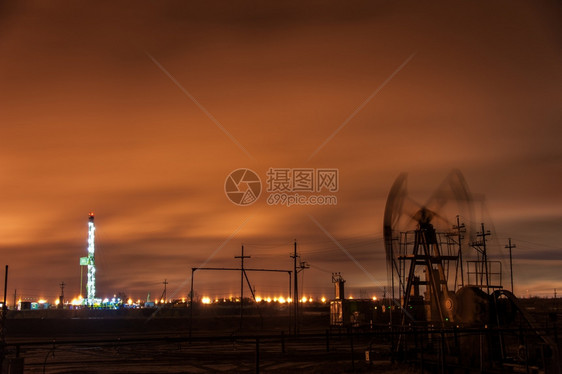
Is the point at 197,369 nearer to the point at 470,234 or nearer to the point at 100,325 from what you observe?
the point at 470,234

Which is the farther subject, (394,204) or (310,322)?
(310,322)

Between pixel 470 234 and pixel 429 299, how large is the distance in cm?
404

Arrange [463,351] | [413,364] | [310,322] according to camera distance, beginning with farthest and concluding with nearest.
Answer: [310,322], [413,364], [463,351]

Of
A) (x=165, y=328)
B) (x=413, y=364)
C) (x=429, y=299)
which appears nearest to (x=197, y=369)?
(x=413, y=364)

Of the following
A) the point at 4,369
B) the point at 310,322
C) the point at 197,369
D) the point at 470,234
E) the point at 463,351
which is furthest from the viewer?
the point at 310,322

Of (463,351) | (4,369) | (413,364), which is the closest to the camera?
(4,369)

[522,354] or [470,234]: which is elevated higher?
[470,234]

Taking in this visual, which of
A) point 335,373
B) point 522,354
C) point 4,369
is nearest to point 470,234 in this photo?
point 522,354

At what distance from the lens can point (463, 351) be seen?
1844 cm

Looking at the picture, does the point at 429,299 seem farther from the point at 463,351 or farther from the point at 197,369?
the point at 197,369

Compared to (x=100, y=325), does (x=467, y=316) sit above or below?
above

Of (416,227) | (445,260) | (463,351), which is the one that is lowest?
(463,351)

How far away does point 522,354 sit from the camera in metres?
17.3

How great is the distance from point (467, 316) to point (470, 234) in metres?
5.58
